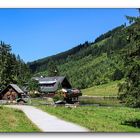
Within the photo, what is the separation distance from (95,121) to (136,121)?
1678mm

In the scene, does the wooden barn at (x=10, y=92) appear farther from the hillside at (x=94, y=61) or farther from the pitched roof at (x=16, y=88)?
the hillside at (x=94, y=61)

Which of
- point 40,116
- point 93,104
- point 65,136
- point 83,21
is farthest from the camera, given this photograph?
point 93,104

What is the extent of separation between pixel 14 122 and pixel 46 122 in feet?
3.61

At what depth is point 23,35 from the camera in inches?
741

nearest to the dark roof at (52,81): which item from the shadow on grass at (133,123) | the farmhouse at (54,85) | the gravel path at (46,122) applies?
the farmhouse at (54,85)

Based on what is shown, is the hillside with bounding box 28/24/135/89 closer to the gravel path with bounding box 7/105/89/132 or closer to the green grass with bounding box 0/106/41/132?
the gravel path with bounding box 7/105/89/132

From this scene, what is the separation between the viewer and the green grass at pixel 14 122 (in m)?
17.9

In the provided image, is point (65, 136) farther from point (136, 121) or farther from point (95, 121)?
point (136, 121)

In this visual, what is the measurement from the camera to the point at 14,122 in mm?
19344

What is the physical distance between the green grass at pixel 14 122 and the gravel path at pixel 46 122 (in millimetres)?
210

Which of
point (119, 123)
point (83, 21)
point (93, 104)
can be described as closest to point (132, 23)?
point (83, 21)

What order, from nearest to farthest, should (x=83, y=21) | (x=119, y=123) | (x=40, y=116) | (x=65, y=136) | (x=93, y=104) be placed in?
(x=65, y=136), (x=83, y=21), (x=119, y=123), (x=40, y=116), (x=93, y=104)

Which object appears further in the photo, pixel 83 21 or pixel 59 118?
pixel 59 118

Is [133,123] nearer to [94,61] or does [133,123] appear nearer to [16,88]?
[94,61]
